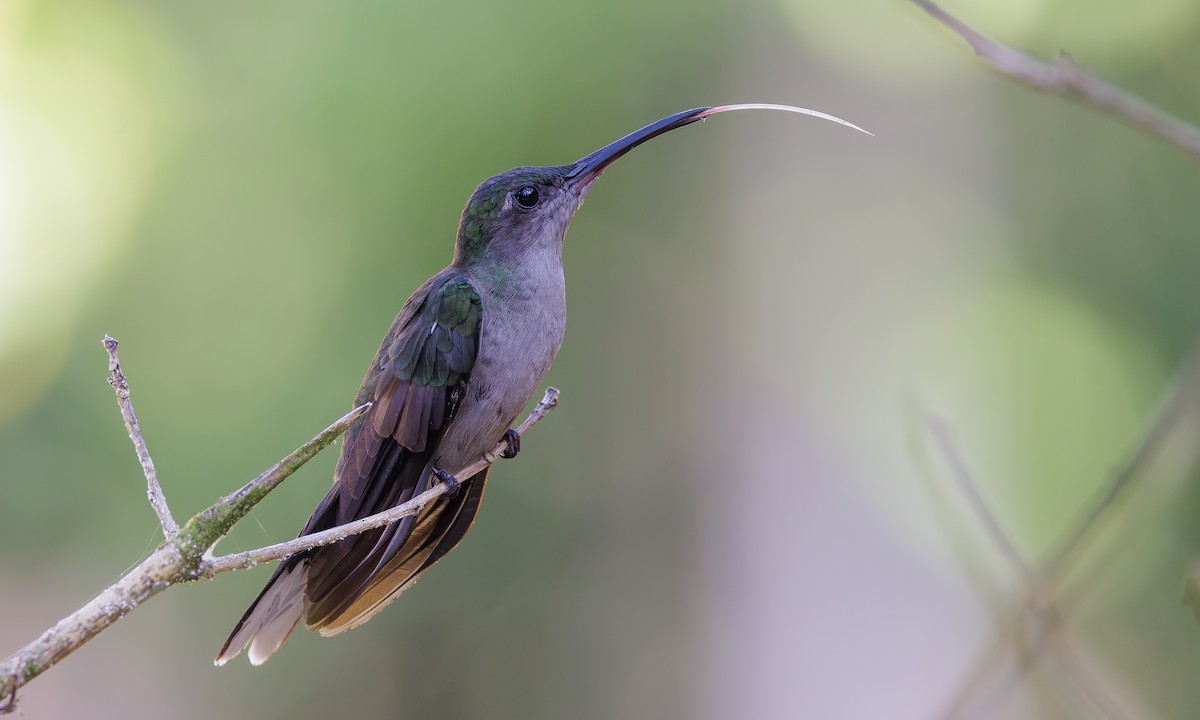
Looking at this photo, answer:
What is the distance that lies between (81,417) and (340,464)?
5.84 m

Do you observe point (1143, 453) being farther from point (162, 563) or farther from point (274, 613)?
point (274, 613)

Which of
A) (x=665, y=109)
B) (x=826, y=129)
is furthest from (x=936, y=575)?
(x=665, y=109)

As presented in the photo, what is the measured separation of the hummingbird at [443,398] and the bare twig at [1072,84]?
118 centimetres

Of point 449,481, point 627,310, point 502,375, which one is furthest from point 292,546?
point 627,310

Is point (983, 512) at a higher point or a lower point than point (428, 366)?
higher

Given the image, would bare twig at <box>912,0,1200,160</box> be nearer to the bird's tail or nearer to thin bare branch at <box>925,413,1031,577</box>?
thin bare branch at <box>925,413,1031,577</box>

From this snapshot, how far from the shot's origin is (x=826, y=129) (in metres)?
8.34

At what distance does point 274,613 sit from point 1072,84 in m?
1.99

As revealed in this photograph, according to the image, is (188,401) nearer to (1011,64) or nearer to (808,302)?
(808,302)

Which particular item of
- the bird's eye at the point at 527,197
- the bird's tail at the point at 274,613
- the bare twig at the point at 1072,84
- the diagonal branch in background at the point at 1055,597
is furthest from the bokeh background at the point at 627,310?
the bare twig at the point at 1072,84

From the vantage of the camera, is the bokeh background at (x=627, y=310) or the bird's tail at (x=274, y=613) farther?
the bokeh background at (x=627, y=310)

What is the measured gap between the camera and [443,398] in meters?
2.57

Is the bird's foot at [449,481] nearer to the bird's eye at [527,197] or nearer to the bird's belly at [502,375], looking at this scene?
the bird's belly at [502,375]

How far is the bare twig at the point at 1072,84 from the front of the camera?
86 centimetres
